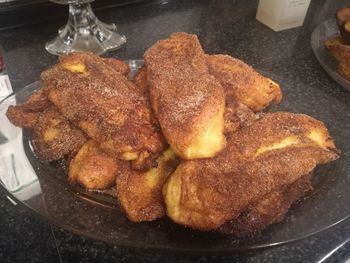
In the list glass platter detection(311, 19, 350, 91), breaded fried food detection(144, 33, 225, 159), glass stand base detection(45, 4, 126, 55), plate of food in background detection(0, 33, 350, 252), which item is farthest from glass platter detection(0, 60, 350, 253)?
glass stand base detection(45, 4, 126, 55)

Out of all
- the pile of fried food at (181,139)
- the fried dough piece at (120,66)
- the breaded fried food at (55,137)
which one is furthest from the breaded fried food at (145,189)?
the fried dough piece at (120,66)

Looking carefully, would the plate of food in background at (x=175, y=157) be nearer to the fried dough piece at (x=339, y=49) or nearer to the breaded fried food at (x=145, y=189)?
the breaded fried food at (x=145, y=189)

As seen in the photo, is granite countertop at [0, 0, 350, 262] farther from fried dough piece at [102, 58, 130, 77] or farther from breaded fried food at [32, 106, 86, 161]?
fried dough piece at [102, 58, 130, 77]

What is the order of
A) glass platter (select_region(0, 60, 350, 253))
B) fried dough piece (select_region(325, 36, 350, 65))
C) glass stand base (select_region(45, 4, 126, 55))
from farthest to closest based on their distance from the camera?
1. glass stand base (select_region(45, 4, 126, 55))
2. fried dough piece (select_region(325, 36, 350, 65))
3. glass platter (select_region(0, 60, 350, 253))

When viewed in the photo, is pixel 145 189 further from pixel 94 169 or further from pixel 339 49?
pixel 339 49

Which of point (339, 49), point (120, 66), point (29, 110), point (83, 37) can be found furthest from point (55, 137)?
point (339, 49)

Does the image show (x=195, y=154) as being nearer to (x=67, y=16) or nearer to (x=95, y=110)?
(x=95, y=110)
